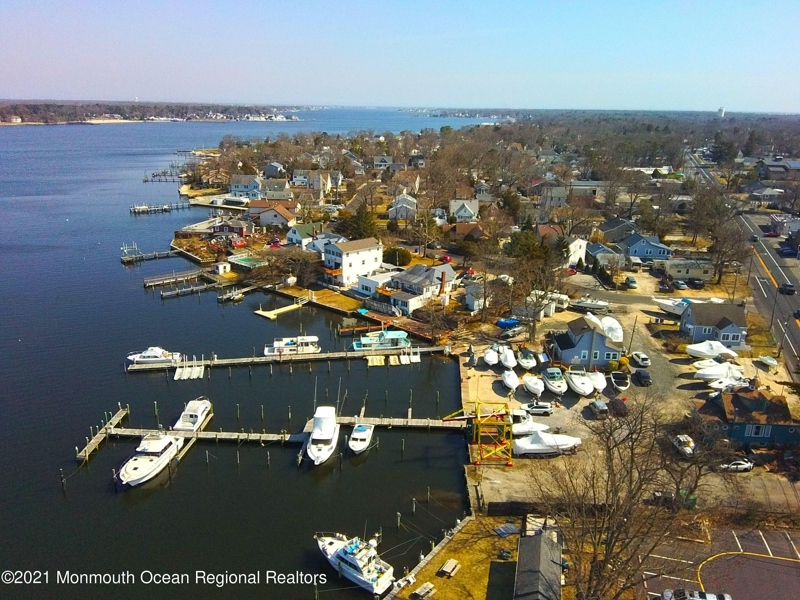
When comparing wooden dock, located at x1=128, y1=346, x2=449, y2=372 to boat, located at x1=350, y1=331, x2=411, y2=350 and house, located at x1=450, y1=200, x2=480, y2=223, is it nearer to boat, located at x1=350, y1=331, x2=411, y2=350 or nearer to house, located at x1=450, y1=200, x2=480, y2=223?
boat, located at x1=350, y1=331, x2=411, y2=350

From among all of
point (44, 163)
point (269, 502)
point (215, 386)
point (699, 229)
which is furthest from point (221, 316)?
point (44, 163)

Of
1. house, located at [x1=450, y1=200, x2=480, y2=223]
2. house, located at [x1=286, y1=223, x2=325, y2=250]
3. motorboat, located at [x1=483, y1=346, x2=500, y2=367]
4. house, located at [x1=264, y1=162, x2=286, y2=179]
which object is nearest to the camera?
motorboat, located at [x1=483, y1=346, x2=500, y2=367]

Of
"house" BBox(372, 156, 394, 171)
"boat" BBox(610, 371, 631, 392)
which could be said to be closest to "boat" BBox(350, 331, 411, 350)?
"boat" BBox(610, 371, 631, 392)

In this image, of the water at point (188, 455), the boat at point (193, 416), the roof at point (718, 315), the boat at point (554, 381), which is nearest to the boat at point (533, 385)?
the boat at point (554, 381)

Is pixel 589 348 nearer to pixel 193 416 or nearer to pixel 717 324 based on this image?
pixel 717 324

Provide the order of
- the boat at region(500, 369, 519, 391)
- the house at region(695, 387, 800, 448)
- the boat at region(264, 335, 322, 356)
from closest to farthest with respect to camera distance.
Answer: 1. the house at region(695, 387, 800, 448)
2. the boat at region(500, 369, 519, 391)
3. the boat at region(264, 335, 322, 356)

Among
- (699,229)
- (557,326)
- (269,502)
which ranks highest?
(699,229)

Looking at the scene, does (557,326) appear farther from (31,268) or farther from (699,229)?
(31,268)
